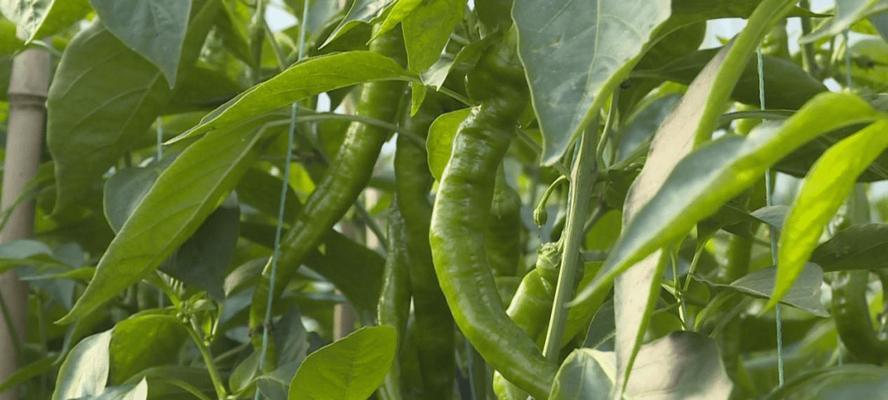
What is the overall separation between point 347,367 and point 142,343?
39 centimetres

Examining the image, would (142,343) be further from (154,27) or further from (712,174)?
(712,174)

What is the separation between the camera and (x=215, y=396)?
1067mm

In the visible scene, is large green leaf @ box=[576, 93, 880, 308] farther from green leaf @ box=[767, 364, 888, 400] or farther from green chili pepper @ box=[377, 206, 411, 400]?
green chili pepper @ box=[377, 206, 411, 400]

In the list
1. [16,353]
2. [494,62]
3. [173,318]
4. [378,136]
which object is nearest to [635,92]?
[378,136]

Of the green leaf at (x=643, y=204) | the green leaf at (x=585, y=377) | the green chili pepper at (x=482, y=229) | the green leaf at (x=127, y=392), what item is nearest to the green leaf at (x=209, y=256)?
the green leaf at (x=127, y=392)

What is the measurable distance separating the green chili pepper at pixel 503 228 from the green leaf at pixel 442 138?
131mm

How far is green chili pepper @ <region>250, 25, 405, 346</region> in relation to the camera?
1.03 m

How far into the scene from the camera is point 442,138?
841mm

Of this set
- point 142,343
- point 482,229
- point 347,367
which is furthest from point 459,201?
point 142,343

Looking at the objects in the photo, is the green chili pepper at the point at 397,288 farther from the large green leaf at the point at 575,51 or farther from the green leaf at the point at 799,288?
the large green leaf at the point at 575,51

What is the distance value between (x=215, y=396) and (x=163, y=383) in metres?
0.08

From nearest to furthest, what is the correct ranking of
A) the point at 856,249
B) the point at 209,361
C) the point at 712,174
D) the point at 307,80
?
1. the point at 712,174
2. the point at 307,80
3. the point at 856,249
4. the point at 209,361

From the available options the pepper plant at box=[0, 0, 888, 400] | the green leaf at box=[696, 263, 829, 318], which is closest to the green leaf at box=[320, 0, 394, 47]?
the pepper plant at box=[0, 0, 888, 400]

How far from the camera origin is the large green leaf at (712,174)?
412 mm
